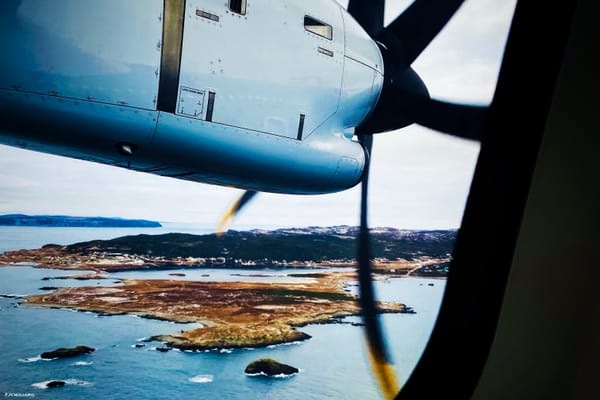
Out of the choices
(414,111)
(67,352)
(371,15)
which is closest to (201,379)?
(67,352)

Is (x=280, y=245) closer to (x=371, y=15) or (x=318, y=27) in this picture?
(x=371, y=15)

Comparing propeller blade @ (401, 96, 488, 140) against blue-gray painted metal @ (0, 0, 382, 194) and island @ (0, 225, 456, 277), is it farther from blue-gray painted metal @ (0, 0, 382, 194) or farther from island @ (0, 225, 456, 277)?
island @ (0, 225, 456, 277)

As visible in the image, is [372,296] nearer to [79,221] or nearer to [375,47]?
[375,47]

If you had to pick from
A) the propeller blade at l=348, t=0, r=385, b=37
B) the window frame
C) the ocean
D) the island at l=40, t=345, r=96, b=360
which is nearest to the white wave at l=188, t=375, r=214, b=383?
the ocean

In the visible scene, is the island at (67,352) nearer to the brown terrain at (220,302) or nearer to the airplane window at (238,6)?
the brown terrain at (220,302)

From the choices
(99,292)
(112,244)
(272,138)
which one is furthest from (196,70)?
(99,292)

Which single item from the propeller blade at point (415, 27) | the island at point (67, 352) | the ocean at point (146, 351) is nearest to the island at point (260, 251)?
the ocean at point (146, 351)
